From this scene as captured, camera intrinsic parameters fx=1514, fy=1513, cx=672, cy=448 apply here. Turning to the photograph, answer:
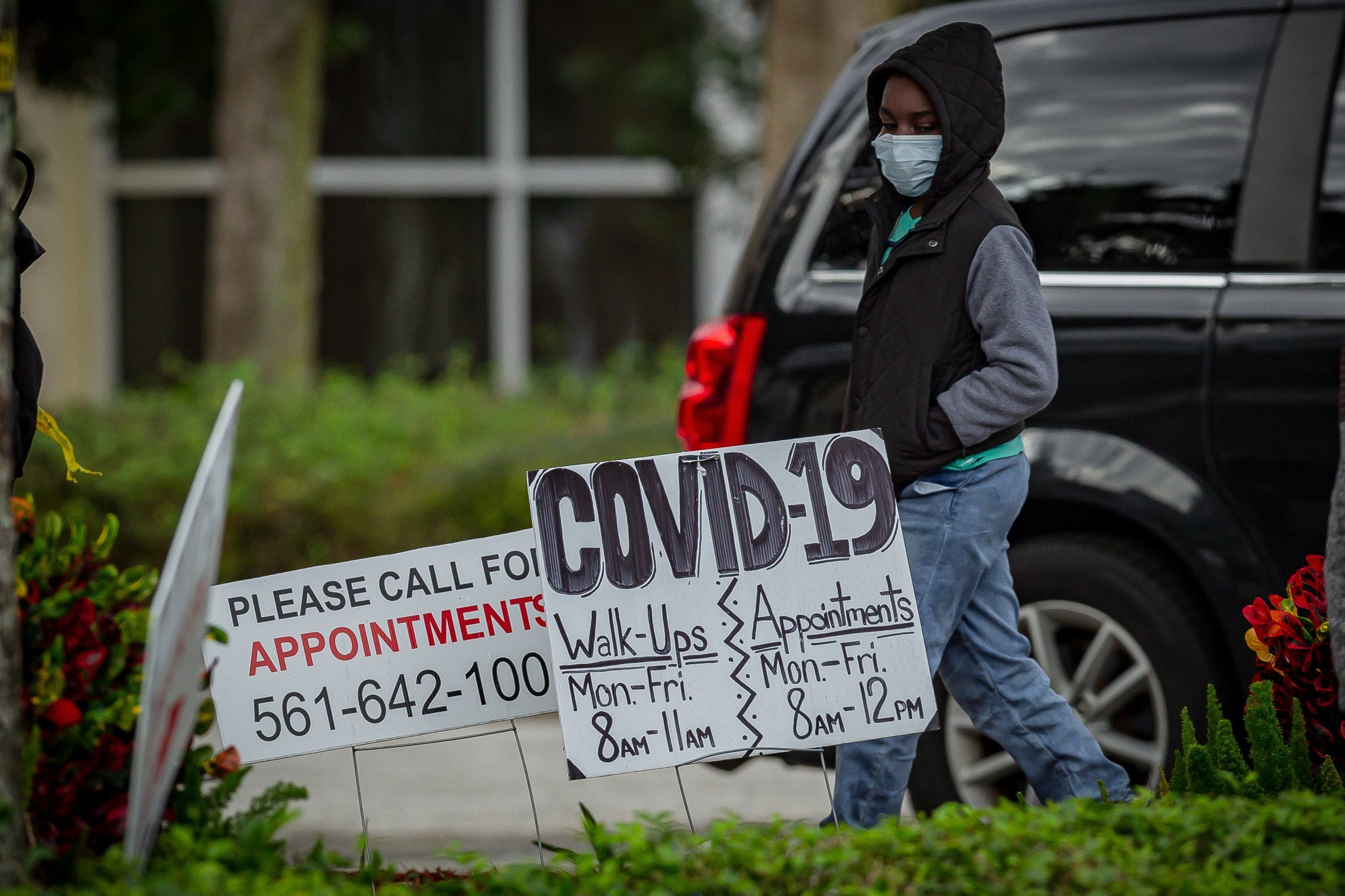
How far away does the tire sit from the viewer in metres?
3.54

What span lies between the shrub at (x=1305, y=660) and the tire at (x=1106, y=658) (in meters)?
0.48

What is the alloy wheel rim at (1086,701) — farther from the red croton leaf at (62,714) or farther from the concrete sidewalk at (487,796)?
the red croton leaf at (62,714)

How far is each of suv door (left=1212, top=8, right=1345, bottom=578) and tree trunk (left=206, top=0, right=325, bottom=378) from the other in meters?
6.38

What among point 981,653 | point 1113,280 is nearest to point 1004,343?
point 981,653

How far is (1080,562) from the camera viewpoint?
3619 mm

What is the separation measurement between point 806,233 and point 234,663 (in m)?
1.75

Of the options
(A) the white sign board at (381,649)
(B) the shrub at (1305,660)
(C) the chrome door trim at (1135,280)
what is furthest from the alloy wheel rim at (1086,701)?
(A) the white sign board at (381,649)

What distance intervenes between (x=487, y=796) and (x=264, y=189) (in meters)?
5.08

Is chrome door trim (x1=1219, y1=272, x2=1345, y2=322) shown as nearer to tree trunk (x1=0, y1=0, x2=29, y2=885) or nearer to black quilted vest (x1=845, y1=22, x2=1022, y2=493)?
black quilted vest (x1=845, y1=22, x2=1022, y2=493)

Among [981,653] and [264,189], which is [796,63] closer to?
[264,189]

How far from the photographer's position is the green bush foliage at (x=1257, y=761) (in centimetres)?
279

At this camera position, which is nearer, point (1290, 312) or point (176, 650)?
point (176, 650)

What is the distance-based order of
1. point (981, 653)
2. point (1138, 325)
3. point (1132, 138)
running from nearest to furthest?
point (981, 653), point (1138, 325), point (1132, 138)

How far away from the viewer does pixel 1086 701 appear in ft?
11.8
